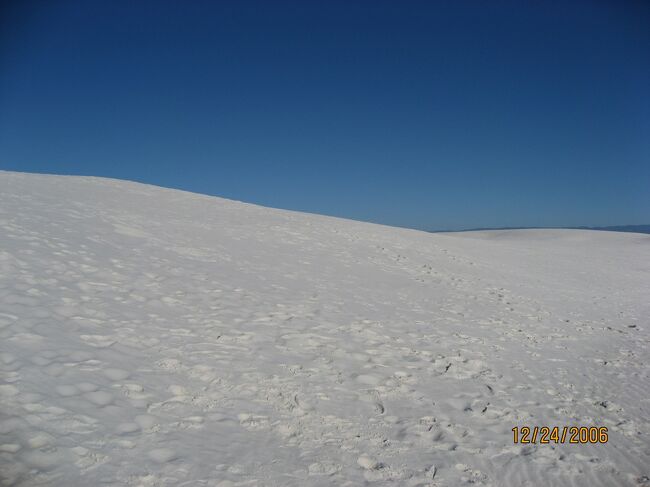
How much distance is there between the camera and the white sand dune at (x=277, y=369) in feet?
13.1

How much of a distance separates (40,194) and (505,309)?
15.1 m

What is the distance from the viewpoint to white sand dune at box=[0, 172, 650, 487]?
398 centimetres

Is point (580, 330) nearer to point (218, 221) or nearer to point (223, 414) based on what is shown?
point (223, 414)

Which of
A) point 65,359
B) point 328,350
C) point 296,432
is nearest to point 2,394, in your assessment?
point 65,359

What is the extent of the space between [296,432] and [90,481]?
1971mm

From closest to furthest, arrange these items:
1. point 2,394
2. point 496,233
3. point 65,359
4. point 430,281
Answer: point 2,394 < point 65,359 < point 430,281 < point 496,233

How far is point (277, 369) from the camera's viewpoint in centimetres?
592

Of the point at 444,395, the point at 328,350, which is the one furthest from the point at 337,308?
the point at 444,395

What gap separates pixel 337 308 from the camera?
352 inches

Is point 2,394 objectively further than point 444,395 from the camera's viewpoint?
No

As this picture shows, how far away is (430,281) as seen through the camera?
12.9m

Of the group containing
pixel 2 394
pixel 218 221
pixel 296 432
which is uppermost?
pixel 218 221

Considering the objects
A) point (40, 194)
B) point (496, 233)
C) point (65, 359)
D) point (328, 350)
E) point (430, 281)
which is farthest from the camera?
point (496, 233)

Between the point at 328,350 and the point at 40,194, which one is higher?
the point at 40,194
